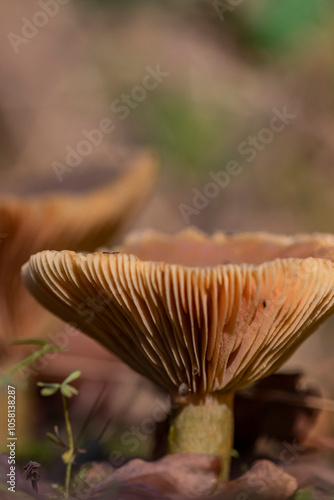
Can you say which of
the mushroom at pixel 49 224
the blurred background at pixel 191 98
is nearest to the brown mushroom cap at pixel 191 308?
the mushroom at pixel 49 224

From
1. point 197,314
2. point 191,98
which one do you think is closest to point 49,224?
point 197,314

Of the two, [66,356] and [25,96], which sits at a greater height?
[25,96]

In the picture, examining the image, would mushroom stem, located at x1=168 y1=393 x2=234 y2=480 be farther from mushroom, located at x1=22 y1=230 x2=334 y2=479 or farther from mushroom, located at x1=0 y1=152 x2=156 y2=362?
mushroom, located at x1=0 y1=152 x2=156 y2=362

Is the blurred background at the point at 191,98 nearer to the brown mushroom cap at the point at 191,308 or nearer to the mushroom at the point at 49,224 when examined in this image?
the mushroom at the point at 49,224


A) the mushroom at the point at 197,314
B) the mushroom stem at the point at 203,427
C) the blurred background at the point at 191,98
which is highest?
the blurred background at the point at 191,98

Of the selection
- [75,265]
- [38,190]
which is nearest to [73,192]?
[38,190]

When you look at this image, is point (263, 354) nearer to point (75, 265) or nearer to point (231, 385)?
point (231, 385)
